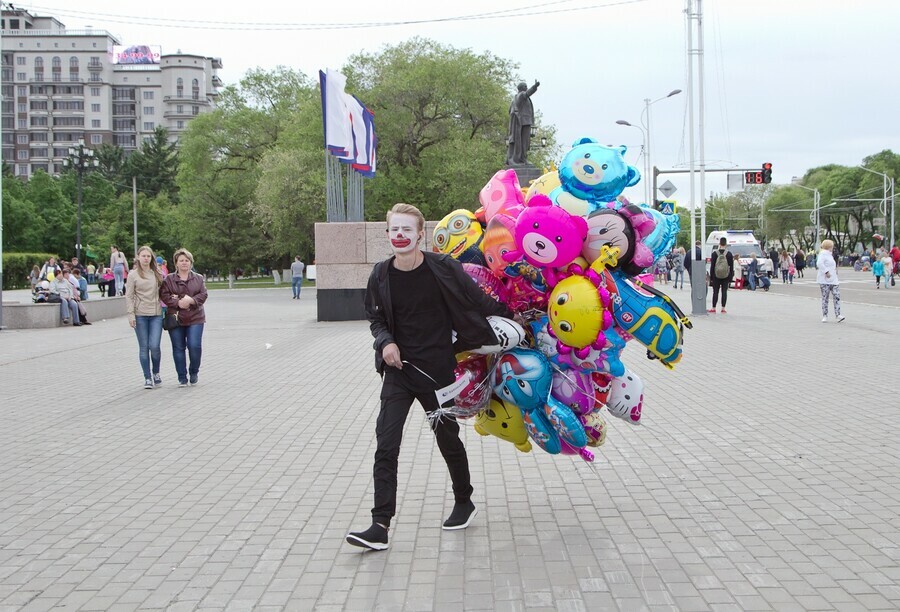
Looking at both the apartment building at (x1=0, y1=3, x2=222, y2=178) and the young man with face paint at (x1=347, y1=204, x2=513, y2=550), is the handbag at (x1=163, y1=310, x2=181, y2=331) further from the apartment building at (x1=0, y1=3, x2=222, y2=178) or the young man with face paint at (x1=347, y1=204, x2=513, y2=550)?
the apartment building at (x1=0, y1=3, x2=222, y2=178)

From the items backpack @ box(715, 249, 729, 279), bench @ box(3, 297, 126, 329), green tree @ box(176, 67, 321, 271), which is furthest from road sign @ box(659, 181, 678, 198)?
green tree @ box(176, 67, 321, 271)

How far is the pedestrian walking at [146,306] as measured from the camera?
11.0m

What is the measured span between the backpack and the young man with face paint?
55.9 feet

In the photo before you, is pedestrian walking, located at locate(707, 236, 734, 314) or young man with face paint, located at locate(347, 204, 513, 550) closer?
young man with face paint, located at locate(347, 204, 513, 550)

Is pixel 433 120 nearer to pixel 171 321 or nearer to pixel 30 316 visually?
pixel 30 316

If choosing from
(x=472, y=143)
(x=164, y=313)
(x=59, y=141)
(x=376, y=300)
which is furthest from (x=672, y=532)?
(x=59, y=141)

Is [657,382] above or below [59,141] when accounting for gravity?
below

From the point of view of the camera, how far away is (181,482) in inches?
256

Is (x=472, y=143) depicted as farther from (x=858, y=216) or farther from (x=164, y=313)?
(x=858, y=216)

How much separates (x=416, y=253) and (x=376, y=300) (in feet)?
1.15

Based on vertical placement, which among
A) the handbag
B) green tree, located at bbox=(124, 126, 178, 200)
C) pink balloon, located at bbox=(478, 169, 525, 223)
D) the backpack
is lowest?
the handbag

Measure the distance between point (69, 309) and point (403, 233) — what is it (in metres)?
19.5

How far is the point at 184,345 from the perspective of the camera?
11.2 meters

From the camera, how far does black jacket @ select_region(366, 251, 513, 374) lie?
491 cm
